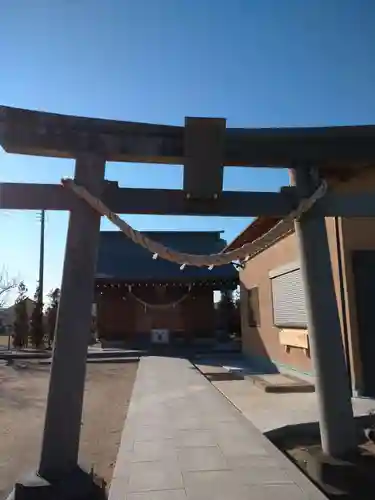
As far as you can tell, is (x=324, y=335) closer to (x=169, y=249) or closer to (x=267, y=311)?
(x=169, y=249)

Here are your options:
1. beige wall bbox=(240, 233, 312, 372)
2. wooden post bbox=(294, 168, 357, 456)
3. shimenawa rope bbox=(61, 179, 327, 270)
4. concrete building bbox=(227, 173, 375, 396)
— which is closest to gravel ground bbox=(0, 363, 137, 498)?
shimenawa rope bbox=(61, 179, 327, 270)

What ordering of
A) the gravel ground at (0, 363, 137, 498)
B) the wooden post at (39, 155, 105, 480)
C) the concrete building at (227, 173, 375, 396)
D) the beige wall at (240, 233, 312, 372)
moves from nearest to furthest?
the wooden post at (39, 155, 105, 480)
the gravel ground at (0, 363, 137, 498)
the concrete building at (227, 173, 375, 396)
the beige wall at (240, 233, 312, 372)

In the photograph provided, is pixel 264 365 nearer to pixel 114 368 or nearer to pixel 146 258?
pixel 114 368

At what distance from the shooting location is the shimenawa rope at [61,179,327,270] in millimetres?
4074

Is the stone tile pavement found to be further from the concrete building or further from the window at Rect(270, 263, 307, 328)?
the window at Rect(270, 263, 307, 328)

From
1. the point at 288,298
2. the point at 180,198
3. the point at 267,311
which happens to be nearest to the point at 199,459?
the point at 180,198

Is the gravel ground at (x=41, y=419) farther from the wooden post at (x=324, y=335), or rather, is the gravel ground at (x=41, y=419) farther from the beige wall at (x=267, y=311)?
the beige wall at (x=267, y=311)

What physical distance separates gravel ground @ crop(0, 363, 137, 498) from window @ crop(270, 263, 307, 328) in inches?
163

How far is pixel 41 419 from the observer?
23.9 feet

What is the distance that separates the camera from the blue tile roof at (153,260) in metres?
19.6

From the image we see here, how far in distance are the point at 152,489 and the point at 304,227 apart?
2.97 m

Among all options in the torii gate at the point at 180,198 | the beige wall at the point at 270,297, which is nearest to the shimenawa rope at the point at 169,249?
the torii gate at the point at 180,198

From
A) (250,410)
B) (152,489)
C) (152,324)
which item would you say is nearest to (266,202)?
(152,489)

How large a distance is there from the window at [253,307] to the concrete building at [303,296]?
3 cm
